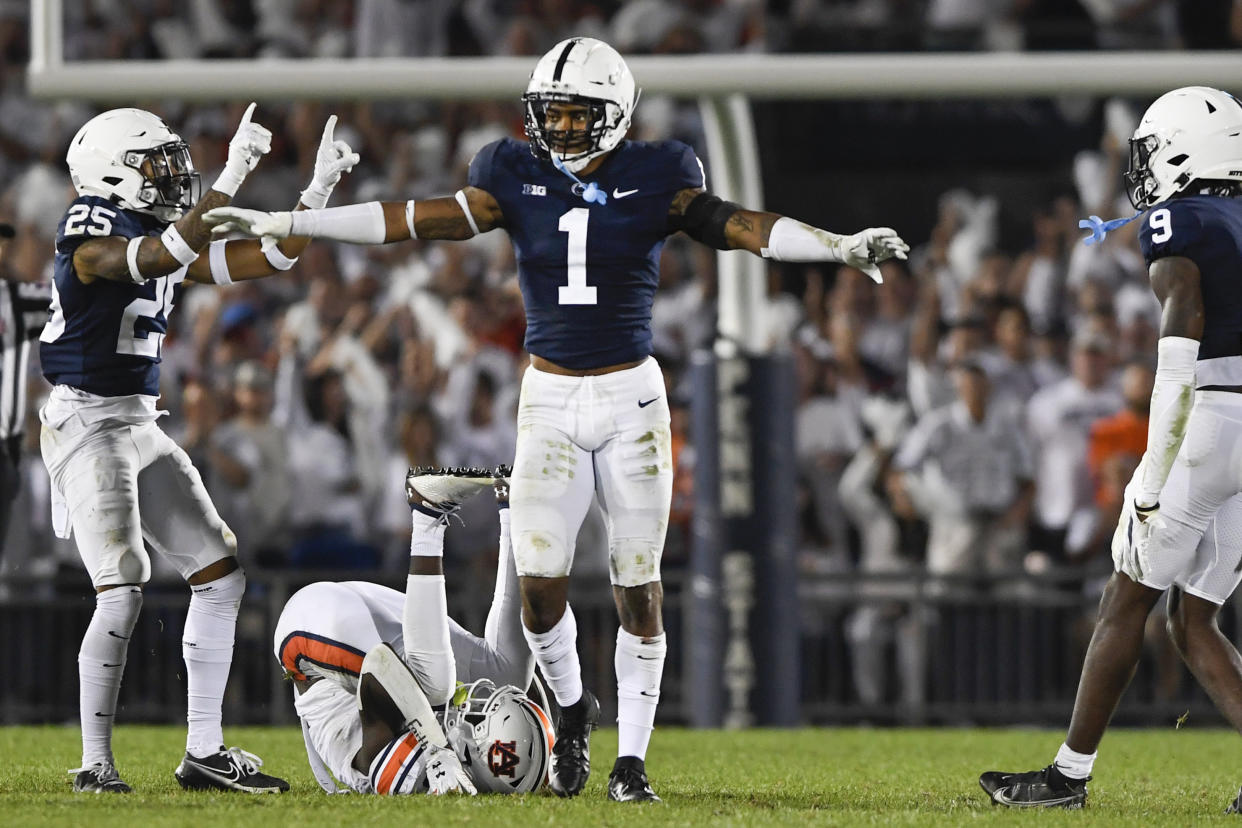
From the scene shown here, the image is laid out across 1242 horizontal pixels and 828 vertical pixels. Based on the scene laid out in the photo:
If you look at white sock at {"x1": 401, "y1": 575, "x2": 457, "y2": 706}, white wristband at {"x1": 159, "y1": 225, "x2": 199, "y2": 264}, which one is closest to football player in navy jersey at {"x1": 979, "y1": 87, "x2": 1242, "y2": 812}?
white sock at {"x1": 401, "y1": 575, "x2": 457, "y2": 706}

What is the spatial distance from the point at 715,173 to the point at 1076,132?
4.39 metres

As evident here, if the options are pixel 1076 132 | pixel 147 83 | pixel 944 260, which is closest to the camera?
pixel 147 83

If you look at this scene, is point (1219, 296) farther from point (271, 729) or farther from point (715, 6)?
point (715, 6)

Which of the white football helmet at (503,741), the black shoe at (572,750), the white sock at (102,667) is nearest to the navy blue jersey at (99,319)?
the white sock at (102,667)

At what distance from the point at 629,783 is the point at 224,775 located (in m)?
1.29

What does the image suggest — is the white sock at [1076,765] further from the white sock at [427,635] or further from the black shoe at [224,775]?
the black shoe at [224,775]

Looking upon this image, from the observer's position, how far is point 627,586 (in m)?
5.74

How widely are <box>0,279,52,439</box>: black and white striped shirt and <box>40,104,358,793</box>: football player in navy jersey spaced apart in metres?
1.09

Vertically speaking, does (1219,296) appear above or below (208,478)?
above

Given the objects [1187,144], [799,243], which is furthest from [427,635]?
[1187,144]

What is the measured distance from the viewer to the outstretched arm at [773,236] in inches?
213

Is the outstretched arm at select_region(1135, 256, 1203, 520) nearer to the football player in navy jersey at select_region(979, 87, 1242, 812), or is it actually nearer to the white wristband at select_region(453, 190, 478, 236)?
the football player in navy jersey at select_region(979, 87, 1242, 812)

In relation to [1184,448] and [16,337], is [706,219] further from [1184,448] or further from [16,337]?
[16,337]

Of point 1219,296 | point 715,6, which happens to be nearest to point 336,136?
point 715,6
